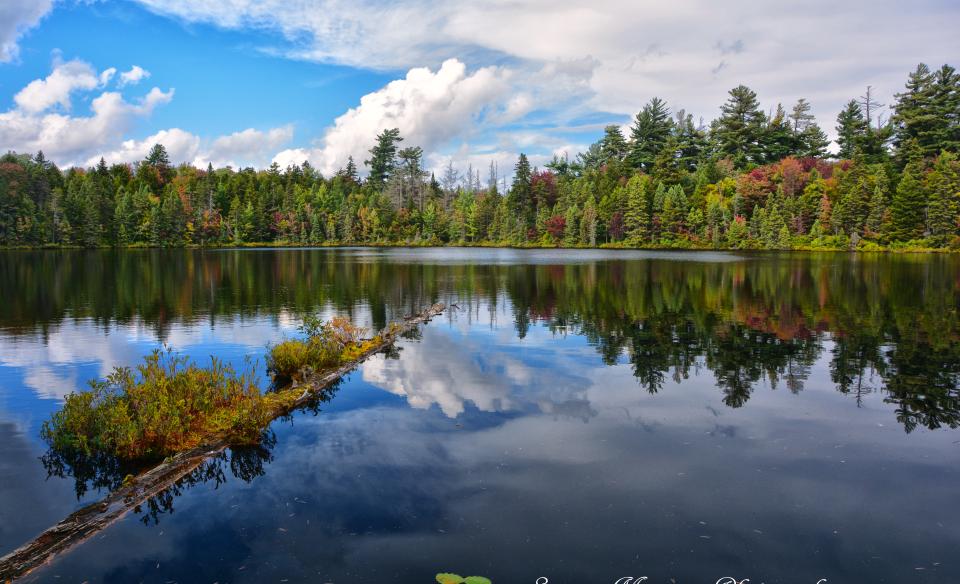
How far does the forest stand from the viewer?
295 feet

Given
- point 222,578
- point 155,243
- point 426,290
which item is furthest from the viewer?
point 155,243

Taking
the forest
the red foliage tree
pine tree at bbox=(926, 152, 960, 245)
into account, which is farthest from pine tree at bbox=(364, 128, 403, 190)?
pine tree at bbox=(926, 152, 960, 245)

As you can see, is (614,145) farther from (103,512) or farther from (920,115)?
(103,512)

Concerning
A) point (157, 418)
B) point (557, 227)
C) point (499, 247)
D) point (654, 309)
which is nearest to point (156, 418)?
point (157, 418)

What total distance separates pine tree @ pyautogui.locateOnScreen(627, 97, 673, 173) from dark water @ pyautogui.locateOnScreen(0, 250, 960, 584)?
354 feet

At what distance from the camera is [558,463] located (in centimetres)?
1067

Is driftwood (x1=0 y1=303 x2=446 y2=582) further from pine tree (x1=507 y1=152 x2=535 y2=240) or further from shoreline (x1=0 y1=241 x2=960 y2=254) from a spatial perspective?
pine tree (x1=507 y1=152 x2=535 y2=240)

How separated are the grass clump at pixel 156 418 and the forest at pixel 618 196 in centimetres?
9424

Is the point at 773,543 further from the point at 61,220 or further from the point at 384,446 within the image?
the point at 61,220

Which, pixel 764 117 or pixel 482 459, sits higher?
pixel 764 117

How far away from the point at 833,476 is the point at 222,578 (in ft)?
31.2

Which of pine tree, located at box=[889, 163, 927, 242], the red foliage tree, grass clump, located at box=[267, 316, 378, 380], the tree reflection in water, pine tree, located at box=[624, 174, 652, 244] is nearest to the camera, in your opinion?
the tree reflection in water

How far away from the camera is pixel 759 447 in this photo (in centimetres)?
1142

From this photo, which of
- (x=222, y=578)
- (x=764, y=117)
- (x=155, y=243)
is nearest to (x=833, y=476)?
(x=222, y=578)
